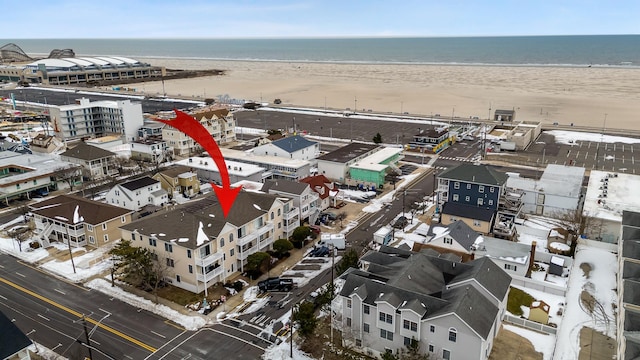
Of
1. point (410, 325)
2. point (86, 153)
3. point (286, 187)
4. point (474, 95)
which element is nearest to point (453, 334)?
point (410, 325)

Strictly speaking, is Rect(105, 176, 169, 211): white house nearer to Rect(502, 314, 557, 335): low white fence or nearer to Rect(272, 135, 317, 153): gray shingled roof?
Rect(272, 135, 317, 153): gray shingled roof

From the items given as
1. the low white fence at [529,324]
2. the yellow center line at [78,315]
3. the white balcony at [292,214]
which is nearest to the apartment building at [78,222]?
the yellow center line at [78,315]

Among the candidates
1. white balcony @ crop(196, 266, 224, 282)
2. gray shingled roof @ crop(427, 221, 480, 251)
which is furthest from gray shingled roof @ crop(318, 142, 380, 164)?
white balcony @ crop(196, 266, 224, 282)

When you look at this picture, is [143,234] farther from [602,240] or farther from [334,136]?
[334,136]

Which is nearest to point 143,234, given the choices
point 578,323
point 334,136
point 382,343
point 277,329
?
point 277,329

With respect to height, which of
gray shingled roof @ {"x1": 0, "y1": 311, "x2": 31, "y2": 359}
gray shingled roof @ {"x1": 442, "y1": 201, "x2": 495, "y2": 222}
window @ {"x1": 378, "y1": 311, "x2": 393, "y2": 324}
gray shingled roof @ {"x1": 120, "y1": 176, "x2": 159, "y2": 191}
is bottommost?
gray shingled roof @ {"x1": 442, "y1": 201, "x2": 495, "y2": 222}

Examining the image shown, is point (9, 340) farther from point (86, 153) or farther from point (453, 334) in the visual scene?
point (86, 153)

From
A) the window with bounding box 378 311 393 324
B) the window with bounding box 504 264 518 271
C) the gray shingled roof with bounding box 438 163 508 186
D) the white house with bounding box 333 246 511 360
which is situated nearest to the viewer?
the white house with bounding box 333 246 511 360
